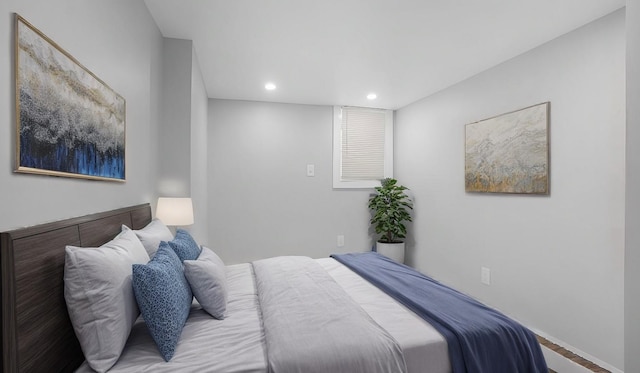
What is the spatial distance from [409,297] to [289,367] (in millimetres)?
851

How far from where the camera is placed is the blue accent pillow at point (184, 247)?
68.3 inches

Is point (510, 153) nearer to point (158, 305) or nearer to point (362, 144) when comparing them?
point (362, 144)

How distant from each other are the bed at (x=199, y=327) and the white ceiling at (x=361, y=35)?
4.90ft

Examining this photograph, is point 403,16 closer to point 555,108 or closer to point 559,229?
point 555,108

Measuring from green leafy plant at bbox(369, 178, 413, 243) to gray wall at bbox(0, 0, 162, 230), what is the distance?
2.97 m

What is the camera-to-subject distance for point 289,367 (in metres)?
1.15

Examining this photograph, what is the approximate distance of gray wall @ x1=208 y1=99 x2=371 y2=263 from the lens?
4105mm

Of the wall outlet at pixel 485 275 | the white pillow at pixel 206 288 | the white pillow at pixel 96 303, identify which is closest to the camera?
the white pillow at pixel 96 303

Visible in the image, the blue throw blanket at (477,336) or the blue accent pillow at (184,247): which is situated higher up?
the blue accent pillow at (184,247)

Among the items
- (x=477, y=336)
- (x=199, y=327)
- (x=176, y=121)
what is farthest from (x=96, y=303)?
(x=176, y=121)

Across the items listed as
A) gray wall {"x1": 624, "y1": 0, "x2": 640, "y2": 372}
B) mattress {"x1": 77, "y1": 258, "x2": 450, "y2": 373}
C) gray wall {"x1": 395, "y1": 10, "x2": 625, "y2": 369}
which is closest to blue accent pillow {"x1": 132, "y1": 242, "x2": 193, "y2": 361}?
mattress {"x1": 77, "y1": 258, "x2": 450, "y2": 373}

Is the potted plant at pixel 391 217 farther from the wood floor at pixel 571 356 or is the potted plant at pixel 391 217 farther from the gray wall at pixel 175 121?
the gray wall at pixel 175 121

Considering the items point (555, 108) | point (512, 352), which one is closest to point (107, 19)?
point (512, 352)

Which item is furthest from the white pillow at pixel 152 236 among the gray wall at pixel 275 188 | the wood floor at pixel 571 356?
the wood floor at pixel 571 356
